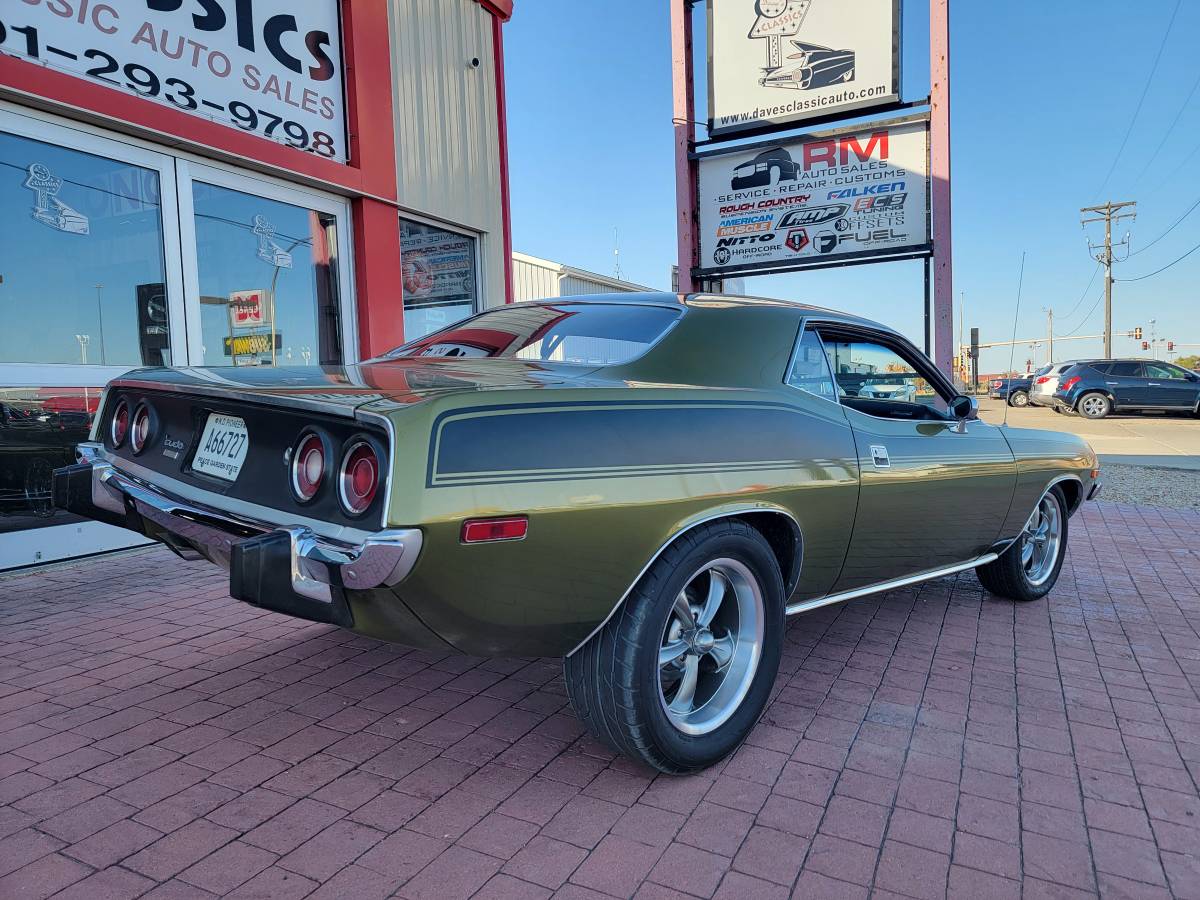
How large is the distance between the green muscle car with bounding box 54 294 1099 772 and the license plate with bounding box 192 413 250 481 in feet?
0.03

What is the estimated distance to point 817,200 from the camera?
8477 millimetres

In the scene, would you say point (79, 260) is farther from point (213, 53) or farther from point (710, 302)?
point (710, 302)

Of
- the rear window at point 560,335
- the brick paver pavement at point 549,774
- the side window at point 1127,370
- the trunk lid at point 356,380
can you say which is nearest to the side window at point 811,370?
the rear window at point 560,335

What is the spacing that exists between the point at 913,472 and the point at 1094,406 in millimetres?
21414

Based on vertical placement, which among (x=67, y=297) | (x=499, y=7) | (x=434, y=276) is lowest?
(x=67, y=297)

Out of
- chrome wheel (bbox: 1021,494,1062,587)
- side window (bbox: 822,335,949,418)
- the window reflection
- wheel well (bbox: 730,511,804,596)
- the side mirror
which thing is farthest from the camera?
the window reflection

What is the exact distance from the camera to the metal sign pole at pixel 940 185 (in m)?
7.73

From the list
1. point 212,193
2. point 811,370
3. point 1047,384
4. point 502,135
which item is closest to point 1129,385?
point 1047,384

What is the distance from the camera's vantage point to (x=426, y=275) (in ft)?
26.0

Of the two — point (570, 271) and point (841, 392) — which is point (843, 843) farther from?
point (570, 271)

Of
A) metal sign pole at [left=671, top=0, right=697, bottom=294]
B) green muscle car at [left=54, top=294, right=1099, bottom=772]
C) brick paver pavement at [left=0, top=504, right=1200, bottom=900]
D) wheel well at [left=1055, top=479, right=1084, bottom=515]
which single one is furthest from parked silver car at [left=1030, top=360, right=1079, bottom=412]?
green muscle car at [left=54, top=294, right=1099, bottom=772]

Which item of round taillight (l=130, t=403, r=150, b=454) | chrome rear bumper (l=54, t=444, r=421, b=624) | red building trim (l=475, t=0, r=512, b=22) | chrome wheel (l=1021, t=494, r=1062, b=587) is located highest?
red building trim (l=475, t=0, r=512, b=22)

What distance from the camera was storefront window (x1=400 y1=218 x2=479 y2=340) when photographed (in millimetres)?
7707

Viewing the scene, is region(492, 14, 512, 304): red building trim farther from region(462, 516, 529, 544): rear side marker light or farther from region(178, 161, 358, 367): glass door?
region(462, 516, 529, 544): rear side marker light
